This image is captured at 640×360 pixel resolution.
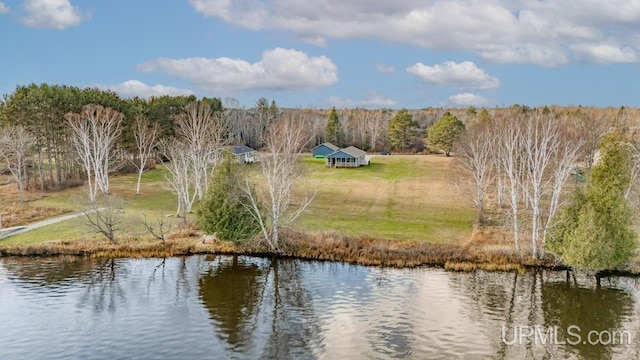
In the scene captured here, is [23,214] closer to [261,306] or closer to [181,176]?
[181,176]

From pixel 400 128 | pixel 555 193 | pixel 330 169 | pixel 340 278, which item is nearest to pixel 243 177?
pixel 340 278

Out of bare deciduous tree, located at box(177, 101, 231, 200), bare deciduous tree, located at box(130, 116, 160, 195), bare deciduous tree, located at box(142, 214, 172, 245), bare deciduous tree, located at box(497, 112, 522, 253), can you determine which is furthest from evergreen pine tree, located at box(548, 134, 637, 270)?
bare deciduous tree, located at box(130, 116, 160, 195)

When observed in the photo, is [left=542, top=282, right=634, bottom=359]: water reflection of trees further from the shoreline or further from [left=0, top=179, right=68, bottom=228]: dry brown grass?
[left=0, top=179, right=68, bottom=228]: dry brown grass

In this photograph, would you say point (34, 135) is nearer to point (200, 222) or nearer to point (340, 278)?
point (200, 222)

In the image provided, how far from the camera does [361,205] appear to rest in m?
50.4

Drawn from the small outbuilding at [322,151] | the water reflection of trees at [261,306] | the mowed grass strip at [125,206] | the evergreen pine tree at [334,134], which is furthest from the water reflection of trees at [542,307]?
the evergreen pine tree at [334,134]

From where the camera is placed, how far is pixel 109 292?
27891mm

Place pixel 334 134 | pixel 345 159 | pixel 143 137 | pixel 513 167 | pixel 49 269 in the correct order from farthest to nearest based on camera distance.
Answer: pixel 334 134 < pixel 345 159 < pixel 143 137 < pixel 513 167 < pixel 49 269

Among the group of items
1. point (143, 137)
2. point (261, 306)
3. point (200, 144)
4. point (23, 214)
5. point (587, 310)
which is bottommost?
point (587, 310)

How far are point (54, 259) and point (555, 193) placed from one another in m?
35.2

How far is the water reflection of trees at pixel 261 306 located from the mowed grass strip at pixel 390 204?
891 cm

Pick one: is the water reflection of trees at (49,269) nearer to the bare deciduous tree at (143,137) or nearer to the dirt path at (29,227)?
the dirt path at (29,227)

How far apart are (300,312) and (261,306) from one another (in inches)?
93.5

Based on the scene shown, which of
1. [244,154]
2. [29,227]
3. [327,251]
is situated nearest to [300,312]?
[327,251]
